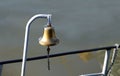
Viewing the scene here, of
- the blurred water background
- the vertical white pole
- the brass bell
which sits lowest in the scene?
the vertical white pole

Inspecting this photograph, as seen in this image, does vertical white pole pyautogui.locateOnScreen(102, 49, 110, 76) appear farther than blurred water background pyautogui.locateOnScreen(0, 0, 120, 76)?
No

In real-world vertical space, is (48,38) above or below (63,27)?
below

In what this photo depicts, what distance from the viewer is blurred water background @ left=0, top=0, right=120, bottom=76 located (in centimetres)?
776

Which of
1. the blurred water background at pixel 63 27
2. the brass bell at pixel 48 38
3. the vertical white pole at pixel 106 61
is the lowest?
the vertical white pole at pixel 106 61

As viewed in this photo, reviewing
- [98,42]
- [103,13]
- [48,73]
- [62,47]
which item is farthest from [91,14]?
[48,73]

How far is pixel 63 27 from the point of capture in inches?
351

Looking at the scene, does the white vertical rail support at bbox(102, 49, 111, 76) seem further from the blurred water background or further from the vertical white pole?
the blurred water background

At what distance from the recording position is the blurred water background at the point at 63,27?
A: 7758 mm

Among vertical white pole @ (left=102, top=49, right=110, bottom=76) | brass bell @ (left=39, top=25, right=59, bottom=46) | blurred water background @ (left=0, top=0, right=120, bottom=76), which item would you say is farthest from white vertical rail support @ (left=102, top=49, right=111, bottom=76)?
blurred water background @ (left=0, top=0, right=120, bottom=76)

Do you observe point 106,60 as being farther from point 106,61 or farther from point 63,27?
point 63,27

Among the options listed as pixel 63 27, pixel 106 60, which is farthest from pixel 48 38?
pixel 63 27

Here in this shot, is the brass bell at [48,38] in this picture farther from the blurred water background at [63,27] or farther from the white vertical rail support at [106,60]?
the blurred water background at [63,27]

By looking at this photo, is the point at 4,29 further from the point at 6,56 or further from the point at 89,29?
the point at 89,29

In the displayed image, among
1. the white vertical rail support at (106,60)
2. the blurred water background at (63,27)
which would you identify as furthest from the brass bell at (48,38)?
the blurred water background at (63,27)
